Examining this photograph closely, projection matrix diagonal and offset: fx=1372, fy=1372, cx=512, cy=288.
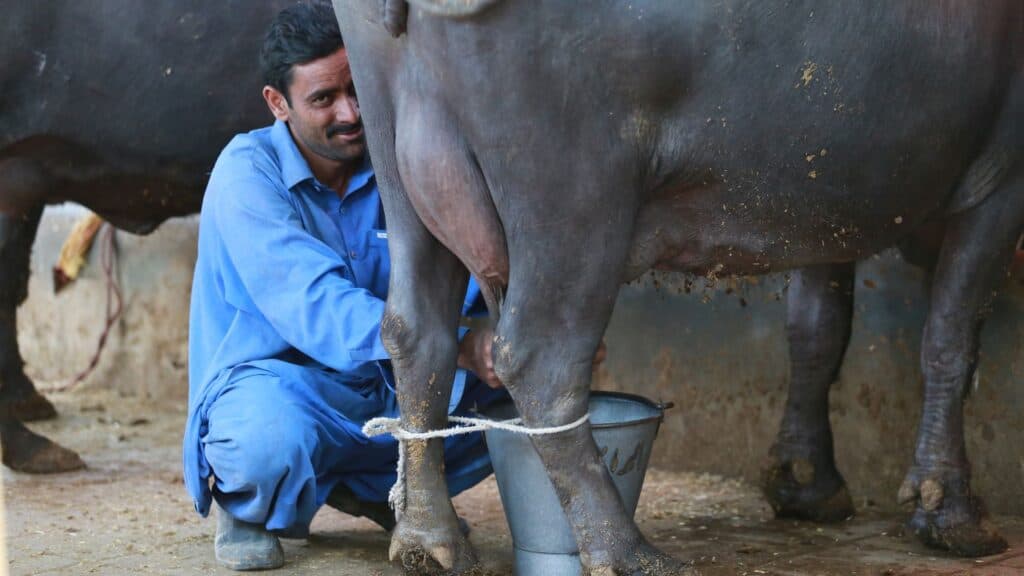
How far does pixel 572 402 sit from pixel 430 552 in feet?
1.68

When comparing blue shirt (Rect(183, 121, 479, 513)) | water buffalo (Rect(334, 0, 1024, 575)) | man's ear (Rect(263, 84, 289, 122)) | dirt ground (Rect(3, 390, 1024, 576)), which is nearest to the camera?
water buffalo (Rect(334, 0, 1024, 575))

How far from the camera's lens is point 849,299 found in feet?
12.8

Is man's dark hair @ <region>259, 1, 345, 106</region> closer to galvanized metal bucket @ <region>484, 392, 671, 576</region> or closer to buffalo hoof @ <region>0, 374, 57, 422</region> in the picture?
galvanized metal bucket @ <region>484, 392, 671, 576</region>

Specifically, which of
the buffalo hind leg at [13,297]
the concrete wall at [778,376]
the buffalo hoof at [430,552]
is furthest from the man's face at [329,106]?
the buffalo hind leg at [13,297]

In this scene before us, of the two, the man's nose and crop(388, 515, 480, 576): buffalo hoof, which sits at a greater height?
the man's nose

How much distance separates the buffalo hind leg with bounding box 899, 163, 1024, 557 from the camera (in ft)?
10.7

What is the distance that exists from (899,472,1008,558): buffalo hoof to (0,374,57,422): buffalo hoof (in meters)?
3.13

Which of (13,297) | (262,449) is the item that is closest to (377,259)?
(262,449)

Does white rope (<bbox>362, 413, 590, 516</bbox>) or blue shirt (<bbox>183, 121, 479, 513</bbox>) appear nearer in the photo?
white rope (<bbox>362, 413, 590, 516</bbox>)

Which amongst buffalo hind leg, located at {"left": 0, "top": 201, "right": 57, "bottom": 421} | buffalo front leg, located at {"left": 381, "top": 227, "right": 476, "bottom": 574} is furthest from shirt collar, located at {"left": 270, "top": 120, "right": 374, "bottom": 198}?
buffalo hind leg, located at {"left": 0, "top": 201, "right": 57, "bottom": 421}

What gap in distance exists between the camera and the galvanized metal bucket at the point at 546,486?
9.63 feet

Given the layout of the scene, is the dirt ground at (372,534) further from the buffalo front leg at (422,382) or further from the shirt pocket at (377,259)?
the shirt pocket at (377,259)

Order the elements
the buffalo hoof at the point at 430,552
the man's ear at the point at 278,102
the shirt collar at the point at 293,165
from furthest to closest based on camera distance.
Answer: the man's ear at the point at 278,102, the shirt collar at the point at 293,165, the buffalo hoof at the point at 430,552

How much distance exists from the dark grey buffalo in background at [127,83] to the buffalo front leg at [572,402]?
2.05 m
